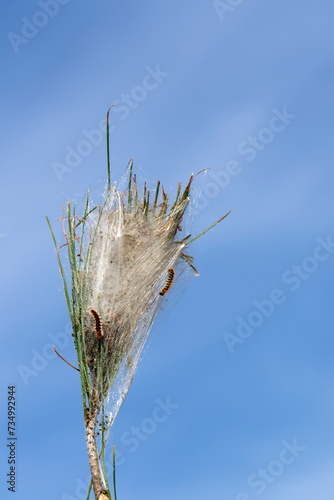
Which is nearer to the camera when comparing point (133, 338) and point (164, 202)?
point (133, 338)

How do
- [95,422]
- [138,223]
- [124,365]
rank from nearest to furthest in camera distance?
[95,422], [124,365], [138,223]

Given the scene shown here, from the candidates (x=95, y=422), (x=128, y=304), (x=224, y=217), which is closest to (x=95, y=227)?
(x=128, y=304)

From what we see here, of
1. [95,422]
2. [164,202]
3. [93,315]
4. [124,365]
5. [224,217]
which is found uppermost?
[164,202]

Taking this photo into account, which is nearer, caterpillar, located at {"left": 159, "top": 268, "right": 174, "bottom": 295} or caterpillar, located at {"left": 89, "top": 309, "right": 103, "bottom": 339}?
caterpillar, located at {"left": 89, "top": 309, "right": 103, "bottom": 339}

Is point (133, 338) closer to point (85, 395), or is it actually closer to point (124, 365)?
point (124, 365)

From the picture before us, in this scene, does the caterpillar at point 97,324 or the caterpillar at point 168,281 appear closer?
the caterpillar at point 97,324

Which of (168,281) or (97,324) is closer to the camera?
(97,324)

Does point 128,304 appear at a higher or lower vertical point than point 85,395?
higher

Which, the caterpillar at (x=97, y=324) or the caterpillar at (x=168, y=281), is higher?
the caterpillar at (x=168, y=281)

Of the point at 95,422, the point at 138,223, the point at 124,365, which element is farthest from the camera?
the point at 138,223

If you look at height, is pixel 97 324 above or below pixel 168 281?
below

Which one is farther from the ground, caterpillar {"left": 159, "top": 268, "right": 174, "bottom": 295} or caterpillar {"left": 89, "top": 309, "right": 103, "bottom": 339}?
caterpillar {"left": 159, "top": 268, "right": 174, "bottom": 295}
